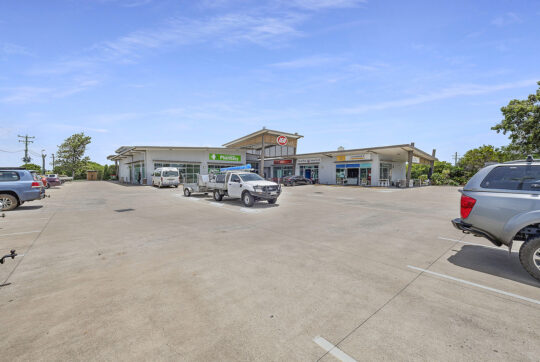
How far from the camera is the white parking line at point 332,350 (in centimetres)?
210

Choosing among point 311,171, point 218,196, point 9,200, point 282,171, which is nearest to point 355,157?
point 311,171

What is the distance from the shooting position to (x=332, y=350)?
7.20 feet

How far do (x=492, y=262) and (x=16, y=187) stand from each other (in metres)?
16.5

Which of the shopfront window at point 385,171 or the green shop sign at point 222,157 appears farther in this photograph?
the green shop sign at point 222,157

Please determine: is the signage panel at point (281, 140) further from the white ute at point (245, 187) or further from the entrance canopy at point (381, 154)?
Answer: the white ute at point (245, 187)

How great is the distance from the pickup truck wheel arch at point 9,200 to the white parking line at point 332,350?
14147mm

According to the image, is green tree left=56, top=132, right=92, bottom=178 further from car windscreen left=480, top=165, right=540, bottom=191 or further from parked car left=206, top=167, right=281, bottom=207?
car windscreen left=480, top=165, right=540, bottom=191

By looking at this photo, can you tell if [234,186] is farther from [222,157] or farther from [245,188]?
[222,157]

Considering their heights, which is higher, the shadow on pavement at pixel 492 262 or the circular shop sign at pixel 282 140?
the circular shop sign at pixel 282 140

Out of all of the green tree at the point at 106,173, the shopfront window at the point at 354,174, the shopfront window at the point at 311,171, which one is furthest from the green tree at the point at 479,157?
the green tree at the point at 106,173

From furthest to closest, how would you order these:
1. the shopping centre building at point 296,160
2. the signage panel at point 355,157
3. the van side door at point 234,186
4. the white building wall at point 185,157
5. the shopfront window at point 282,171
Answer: the shopfront window at point 282,171
the white building wall at point 185,157
the signage panel at point 355,157
the shopping centre building at point 296,160
the van side door at point 234,186

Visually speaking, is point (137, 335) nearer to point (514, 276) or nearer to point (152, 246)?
point (152, 246)

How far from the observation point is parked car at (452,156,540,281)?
378 cm

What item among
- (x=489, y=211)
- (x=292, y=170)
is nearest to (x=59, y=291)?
(x=489, y=211)
